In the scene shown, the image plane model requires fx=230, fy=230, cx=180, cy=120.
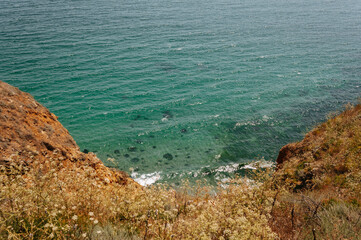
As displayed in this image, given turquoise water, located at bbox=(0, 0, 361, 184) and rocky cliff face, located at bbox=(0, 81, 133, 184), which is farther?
turquoise water, located at bbox=(0, 0, 361, 184)

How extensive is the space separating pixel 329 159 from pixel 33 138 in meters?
13.8

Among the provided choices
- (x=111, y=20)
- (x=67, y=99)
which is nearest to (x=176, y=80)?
(x=67, y=99)

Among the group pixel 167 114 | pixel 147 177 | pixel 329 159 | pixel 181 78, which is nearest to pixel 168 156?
pixel 147 177

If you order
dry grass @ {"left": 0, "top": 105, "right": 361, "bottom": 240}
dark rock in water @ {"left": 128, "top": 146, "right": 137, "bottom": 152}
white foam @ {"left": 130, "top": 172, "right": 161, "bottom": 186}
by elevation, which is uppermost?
dry grass @ {"left": 0, "top": 105, "right": 361, "bottom": 240}

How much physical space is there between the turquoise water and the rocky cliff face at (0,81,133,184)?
549 centimetres

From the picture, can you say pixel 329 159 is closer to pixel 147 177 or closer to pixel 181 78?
pixel 147 177

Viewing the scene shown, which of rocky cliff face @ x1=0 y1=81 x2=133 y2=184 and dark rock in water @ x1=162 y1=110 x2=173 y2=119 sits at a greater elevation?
rocky cliff face @ x1=0 y1=81 x2=133 y2=184

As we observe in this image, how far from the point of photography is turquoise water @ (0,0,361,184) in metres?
22.2

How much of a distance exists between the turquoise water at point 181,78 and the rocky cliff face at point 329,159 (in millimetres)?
6494

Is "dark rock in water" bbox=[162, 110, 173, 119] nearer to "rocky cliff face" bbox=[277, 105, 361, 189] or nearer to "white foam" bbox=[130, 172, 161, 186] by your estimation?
"white foam" bbox=[130, 172, 161, 186]

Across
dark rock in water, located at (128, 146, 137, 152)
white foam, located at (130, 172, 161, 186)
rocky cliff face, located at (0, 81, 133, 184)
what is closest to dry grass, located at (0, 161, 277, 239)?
rocky cliff face, located at (0, 81, 133, 184)

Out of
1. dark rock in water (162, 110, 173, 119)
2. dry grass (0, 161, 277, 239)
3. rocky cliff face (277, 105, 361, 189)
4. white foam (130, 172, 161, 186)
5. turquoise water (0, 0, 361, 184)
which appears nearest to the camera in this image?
dry grass (0, 161, 277, 239)

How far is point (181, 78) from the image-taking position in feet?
109

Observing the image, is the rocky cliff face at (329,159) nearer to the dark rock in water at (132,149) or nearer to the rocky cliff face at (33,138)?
the rocky cliff face at (33,138)
